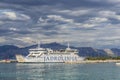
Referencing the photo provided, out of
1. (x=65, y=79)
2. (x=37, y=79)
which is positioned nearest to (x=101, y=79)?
(x=65, y=79)

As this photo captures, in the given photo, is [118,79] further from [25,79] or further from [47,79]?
[25,79]

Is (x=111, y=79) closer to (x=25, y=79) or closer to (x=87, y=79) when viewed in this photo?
(x=87, y=79)

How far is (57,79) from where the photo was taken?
84812 mm

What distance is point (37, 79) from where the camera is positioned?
8625 centimetres

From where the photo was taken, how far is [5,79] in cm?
8394

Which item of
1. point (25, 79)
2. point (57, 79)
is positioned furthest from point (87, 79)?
point (25, 79)

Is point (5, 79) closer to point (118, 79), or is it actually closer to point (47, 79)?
point (47, 79)

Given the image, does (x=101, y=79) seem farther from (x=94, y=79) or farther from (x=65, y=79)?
(x=65, y=79)

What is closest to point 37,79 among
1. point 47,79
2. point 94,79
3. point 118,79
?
point 47,79

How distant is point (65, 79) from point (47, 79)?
170 inches

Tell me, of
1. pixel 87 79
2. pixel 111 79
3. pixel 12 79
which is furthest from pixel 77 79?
pixel 12 79

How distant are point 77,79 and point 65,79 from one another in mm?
2845

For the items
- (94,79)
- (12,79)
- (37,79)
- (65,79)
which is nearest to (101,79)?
(94,79)

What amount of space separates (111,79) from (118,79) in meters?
1.70
